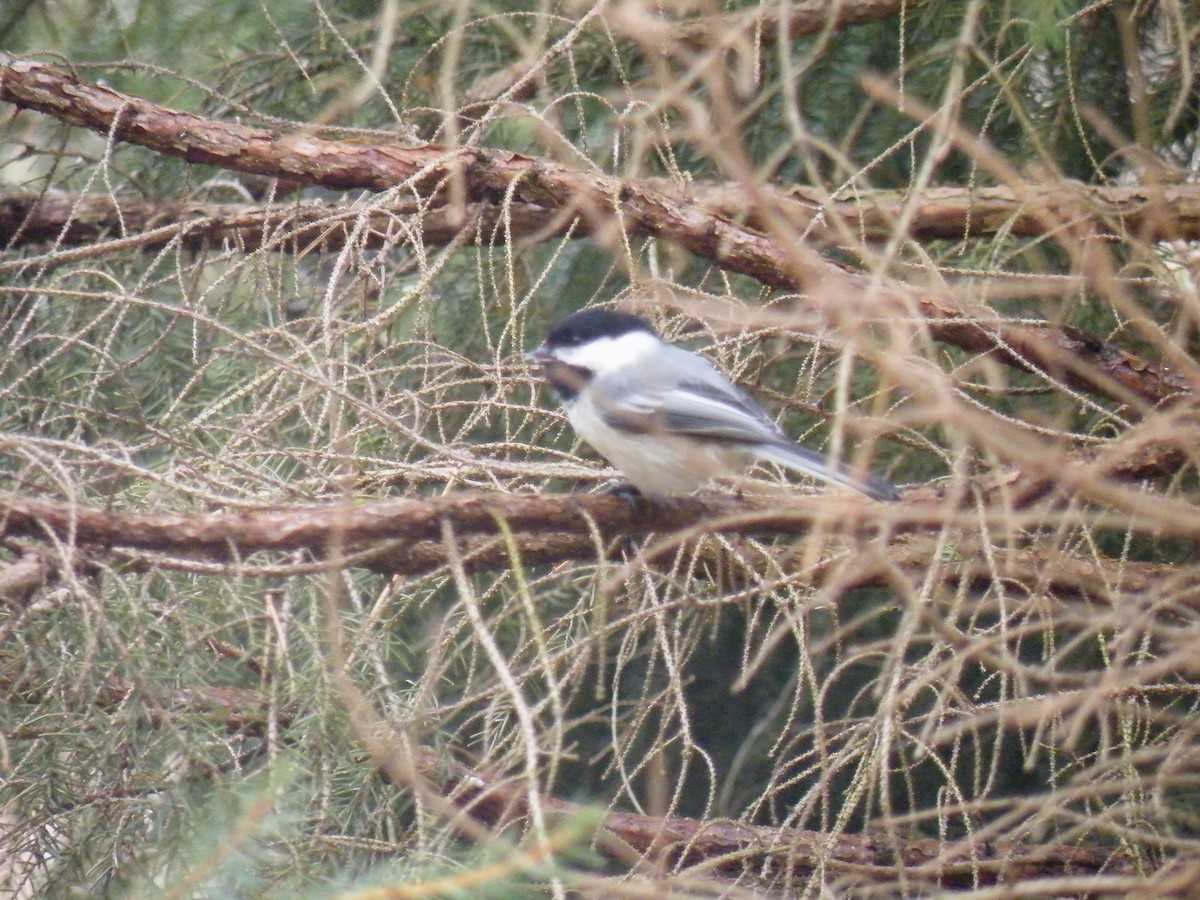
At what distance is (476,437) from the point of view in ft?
10.1

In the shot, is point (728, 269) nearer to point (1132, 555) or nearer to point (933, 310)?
point (933, 310)

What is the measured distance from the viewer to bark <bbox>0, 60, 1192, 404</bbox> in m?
2.32

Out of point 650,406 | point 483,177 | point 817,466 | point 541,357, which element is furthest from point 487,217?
point 817,466

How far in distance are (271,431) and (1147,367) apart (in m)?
1.57

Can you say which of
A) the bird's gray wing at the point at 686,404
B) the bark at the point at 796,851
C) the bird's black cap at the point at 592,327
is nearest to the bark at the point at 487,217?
the bird's black cap at the point at 592,327

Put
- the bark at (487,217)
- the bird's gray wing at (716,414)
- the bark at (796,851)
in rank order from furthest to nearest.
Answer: the bird's gray wing at (716,414)
the bark at (487,217)
the bark at (796,851)

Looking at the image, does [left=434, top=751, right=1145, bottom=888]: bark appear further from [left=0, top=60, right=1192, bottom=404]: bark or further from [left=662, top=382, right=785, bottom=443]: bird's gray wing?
[left=0, top=60, right=1192, bottom=404]: bark

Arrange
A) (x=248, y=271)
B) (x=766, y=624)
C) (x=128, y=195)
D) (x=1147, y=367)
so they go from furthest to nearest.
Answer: (x=766, y=624)
(x=128, y=195)
(x=248, y=271)
(x=1147, y=367)

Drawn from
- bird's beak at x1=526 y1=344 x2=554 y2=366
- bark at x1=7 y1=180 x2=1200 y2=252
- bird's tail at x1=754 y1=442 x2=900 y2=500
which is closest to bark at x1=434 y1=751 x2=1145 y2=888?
bird's tail at x1=754 y1=442 x2=900 y2=500

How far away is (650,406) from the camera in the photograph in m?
2.48

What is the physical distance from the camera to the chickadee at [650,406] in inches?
94.5

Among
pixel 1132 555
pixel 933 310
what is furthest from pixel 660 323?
pixel 1132 555

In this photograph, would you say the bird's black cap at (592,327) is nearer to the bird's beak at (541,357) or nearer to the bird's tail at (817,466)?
the bird's beak at (541,357)

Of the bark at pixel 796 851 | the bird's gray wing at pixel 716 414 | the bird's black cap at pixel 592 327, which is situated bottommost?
the bark at pixel 796 851
